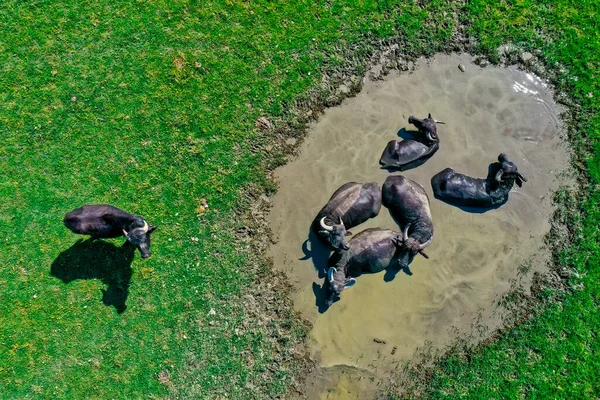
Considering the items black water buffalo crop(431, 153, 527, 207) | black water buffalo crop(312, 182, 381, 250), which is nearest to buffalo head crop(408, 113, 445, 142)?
black water buffalo crop(431, 153, 527, 207)

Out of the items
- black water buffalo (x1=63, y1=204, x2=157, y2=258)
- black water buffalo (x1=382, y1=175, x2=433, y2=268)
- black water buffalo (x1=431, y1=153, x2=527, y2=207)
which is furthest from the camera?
black water buffalo (x1=431, y1=153, x2=527, y2=207)

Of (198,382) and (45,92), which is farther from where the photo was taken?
(45,92)

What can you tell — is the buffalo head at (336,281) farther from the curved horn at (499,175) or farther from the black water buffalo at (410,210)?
the curved horn at (499,175)

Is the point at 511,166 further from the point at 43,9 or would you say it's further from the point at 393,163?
the point at 43,9

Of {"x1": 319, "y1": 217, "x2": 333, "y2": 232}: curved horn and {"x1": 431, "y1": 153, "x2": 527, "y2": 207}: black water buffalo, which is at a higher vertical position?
{"x1": 431, "y1": 153, "x2": 527, "y2": 207}: black water buffalo

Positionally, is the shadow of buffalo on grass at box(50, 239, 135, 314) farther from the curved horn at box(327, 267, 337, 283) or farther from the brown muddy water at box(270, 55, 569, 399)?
the curved horn at box(327, 267, 337, 283)

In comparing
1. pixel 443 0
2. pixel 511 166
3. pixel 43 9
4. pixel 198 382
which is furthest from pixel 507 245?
pixel 43 9

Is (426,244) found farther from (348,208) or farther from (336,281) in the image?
(336,281)
